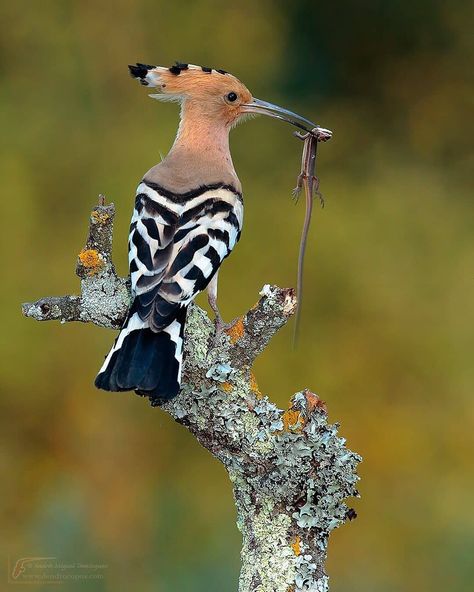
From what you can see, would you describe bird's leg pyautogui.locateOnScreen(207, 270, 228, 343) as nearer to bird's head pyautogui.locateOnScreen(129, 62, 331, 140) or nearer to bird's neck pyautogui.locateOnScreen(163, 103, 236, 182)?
bird's neck pyautogui.locateOnScreen(163, 103, 236, 182)

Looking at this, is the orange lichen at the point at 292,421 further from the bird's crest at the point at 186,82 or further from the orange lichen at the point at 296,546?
the bird's crest at the point at 186,82

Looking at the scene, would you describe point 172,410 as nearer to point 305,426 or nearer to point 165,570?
point 305,426

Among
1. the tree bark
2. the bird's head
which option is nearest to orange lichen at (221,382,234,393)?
the tree bark

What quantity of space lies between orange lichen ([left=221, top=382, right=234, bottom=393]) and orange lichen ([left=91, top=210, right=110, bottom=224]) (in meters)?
0.36

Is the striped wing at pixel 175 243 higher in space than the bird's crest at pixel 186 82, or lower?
lower

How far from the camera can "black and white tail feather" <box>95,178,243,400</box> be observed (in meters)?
2.03

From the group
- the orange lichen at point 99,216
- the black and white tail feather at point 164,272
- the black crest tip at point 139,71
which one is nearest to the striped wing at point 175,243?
the black and white tail feather at point 164,272

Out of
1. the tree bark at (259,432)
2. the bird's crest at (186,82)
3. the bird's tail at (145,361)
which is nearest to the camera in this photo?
the bird's tail at (145,361)

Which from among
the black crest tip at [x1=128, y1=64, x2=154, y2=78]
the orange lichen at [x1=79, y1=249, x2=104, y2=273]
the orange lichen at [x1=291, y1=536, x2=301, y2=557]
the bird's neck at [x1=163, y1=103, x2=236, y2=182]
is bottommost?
the orange lichen at [x1=291, y1=536, x2=301, y2=557]

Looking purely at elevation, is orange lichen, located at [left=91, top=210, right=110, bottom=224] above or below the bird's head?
below

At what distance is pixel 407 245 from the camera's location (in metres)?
4.15

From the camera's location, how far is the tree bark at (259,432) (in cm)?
210

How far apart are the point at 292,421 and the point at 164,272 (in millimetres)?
350

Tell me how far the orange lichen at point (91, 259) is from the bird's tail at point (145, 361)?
0.35ft
